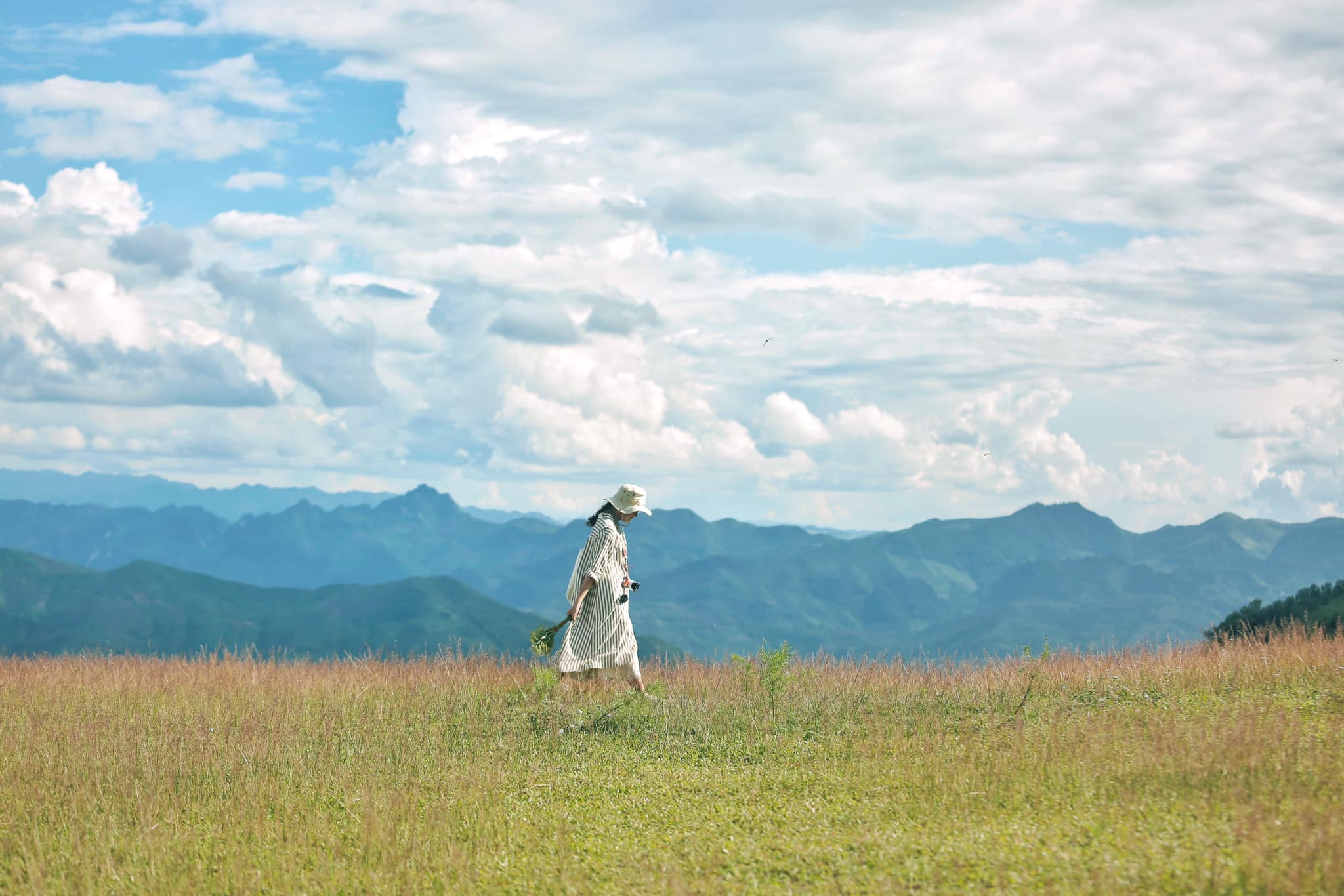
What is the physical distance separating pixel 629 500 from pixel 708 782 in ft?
14.9

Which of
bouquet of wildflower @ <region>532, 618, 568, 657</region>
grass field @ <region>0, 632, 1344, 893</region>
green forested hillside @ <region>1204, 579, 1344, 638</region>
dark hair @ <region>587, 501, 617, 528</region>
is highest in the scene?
dark hair @ <region>587, 501, 617, 528</region>

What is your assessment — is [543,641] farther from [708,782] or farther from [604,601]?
[708,782]

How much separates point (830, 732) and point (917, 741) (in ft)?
4.32

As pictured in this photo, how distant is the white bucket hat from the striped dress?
0.96ft

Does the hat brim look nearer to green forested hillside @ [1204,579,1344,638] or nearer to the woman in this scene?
the woman

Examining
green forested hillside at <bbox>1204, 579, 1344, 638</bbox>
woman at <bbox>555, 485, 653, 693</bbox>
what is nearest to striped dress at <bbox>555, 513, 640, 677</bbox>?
woman at <bbox>555, 485, 653, 693</bbox>

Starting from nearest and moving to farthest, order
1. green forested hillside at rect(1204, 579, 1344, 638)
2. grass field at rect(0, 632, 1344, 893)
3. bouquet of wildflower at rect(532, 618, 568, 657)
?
1. grass field at rect(0, 632, 1344, 893)
2. bouquet of wildflower at rect(532, 618, 568, 657)
3. green forested hillside at rect(1204, 579, 1344, 638)

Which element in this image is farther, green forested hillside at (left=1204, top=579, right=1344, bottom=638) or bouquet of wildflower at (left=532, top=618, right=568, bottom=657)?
green forested hillside at (left=1204, top=579, right=1344, bottom=638)

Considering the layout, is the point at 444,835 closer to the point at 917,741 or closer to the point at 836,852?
the point at 836,852

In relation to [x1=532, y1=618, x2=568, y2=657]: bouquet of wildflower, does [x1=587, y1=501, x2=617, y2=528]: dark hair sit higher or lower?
higher

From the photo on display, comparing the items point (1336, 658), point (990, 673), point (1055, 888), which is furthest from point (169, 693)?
point (1336, 658)

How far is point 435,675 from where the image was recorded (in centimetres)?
1719

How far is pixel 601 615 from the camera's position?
14766mm

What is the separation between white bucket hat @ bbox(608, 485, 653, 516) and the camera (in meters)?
14.5
